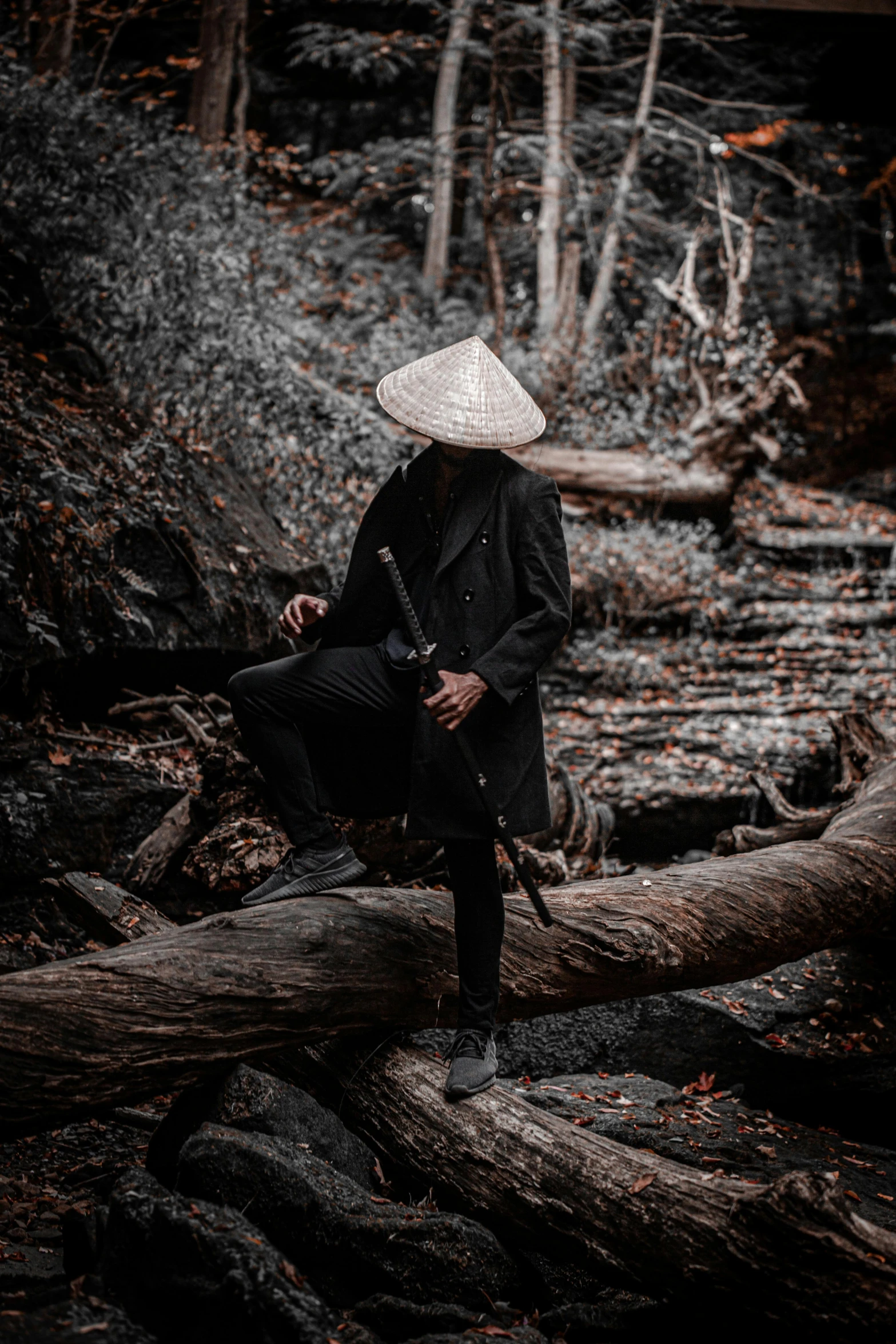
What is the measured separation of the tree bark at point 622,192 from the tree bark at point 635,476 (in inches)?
94.4

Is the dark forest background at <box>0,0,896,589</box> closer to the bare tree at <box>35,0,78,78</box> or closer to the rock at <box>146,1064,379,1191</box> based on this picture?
the bare tree at <box>35,0,78,78</box>

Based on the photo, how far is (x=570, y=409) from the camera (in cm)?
1347

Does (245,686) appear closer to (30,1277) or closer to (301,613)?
(301,613)

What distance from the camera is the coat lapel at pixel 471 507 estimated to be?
10.2 ft

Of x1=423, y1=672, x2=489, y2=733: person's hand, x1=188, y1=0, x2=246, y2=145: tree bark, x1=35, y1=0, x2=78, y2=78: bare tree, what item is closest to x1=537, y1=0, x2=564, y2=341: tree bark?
x1=188, y1=0, x2=246, y2=145: tree bark

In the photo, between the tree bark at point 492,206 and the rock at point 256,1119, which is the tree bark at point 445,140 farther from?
the rock at point 256,1119

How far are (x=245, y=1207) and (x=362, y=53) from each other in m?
15.0

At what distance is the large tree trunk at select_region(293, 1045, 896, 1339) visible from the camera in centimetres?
247

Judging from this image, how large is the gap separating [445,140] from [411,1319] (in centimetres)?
1568

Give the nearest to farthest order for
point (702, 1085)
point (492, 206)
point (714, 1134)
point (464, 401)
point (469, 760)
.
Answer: point (469, 760), point (464, 401), point (714, 1134), point (702, 1085), point (492, 206)

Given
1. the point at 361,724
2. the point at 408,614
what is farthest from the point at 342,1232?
the point at 408,614

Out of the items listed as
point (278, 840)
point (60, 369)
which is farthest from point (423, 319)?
point (278, 840)

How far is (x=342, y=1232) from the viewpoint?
2713 millimetres

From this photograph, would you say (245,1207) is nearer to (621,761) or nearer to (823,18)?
(621,761)
